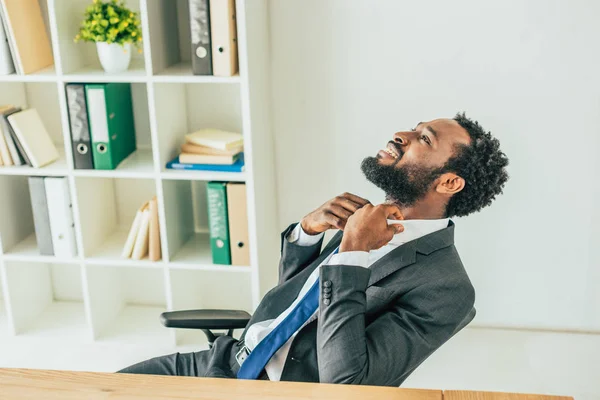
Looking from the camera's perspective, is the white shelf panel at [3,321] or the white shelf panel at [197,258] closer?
the white shelf panel at [197,258]

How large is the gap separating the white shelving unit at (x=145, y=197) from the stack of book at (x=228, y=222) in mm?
44

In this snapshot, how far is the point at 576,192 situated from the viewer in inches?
128

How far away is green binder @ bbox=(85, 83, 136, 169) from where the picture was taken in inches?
121

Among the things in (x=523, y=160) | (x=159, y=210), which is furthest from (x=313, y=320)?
(x=523, y=160)

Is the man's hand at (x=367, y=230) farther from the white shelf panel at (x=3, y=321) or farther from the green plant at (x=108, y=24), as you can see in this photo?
the white shelf panel at (x=3, y=321)

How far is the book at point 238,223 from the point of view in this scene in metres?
3.11

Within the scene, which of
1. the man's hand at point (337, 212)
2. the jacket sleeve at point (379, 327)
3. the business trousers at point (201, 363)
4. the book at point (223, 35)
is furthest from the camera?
the book at point (223, 35)

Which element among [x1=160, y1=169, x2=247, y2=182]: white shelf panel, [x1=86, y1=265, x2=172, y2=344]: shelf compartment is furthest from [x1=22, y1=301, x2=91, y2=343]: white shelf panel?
[x1=160, y1=169, x2=247, y2=182]: white shelf panel

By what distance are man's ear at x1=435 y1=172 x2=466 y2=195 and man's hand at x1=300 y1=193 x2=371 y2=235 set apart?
21cm

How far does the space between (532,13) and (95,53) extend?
185 cm

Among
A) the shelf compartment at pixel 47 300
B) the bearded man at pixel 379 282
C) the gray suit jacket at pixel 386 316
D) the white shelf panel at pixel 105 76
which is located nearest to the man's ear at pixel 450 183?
the bearded man at pixel 379 282

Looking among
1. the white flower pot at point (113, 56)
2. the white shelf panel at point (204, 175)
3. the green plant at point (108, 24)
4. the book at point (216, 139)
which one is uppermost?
the green plant at point (108, 24)

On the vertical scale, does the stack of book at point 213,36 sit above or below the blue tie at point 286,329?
above

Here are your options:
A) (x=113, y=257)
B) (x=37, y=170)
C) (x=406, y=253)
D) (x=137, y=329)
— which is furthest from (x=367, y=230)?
(x=137, y=329)
